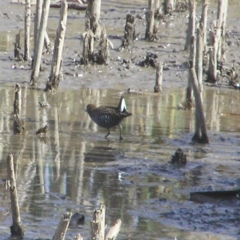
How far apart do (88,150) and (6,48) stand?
27.1 feet

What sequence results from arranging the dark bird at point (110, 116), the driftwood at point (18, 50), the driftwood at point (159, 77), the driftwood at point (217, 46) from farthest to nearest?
the driftwood at point (18, 50) → the driftwood at point (217, 46) → the driftwood at point (159, 77) → the dark bird at point (110, 116)

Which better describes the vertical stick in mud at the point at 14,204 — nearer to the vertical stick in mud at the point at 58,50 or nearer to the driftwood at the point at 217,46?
the vertical stick in mud at the point at 58,50

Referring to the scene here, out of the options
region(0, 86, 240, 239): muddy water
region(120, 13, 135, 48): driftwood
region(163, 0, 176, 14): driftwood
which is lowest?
region(0, 86, 240, 239): muddy water

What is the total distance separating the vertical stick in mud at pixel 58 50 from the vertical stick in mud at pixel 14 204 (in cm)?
780

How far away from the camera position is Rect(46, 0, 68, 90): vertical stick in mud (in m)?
14.6

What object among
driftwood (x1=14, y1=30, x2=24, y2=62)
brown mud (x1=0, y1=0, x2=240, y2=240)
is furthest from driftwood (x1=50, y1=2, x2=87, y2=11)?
driftwood (x1=14, y1=30, x2=24, y2=62)

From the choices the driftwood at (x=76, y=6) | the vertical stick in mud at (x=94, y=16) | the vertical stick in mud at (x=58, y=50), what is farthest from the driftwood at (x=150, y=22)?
the vertical stick in mud at (x=58, y=50)

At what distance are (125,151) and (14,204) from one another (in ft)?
14.7

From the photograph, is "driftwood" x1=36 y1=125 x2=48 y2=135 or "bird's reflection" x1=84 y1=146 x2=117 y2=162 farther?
"driftwood" x1=36 y1=125 x2=48 y2=135

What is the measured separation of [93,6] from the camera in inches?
739

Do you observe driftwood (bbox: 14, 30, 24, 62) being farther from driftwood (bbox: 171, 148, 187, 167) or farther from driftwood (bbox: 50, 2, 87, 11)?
driftwood (bbox: 171, 148, 187, 167)

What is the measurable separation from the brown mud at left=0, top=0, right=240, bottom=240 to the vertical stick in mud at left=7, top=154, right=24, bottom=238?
0.12 meters

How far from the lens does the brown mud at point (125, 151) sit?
8148 mm

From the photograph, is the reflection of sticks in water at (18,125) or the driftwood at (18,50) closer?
the reflection of sticks in water at (18,125)
